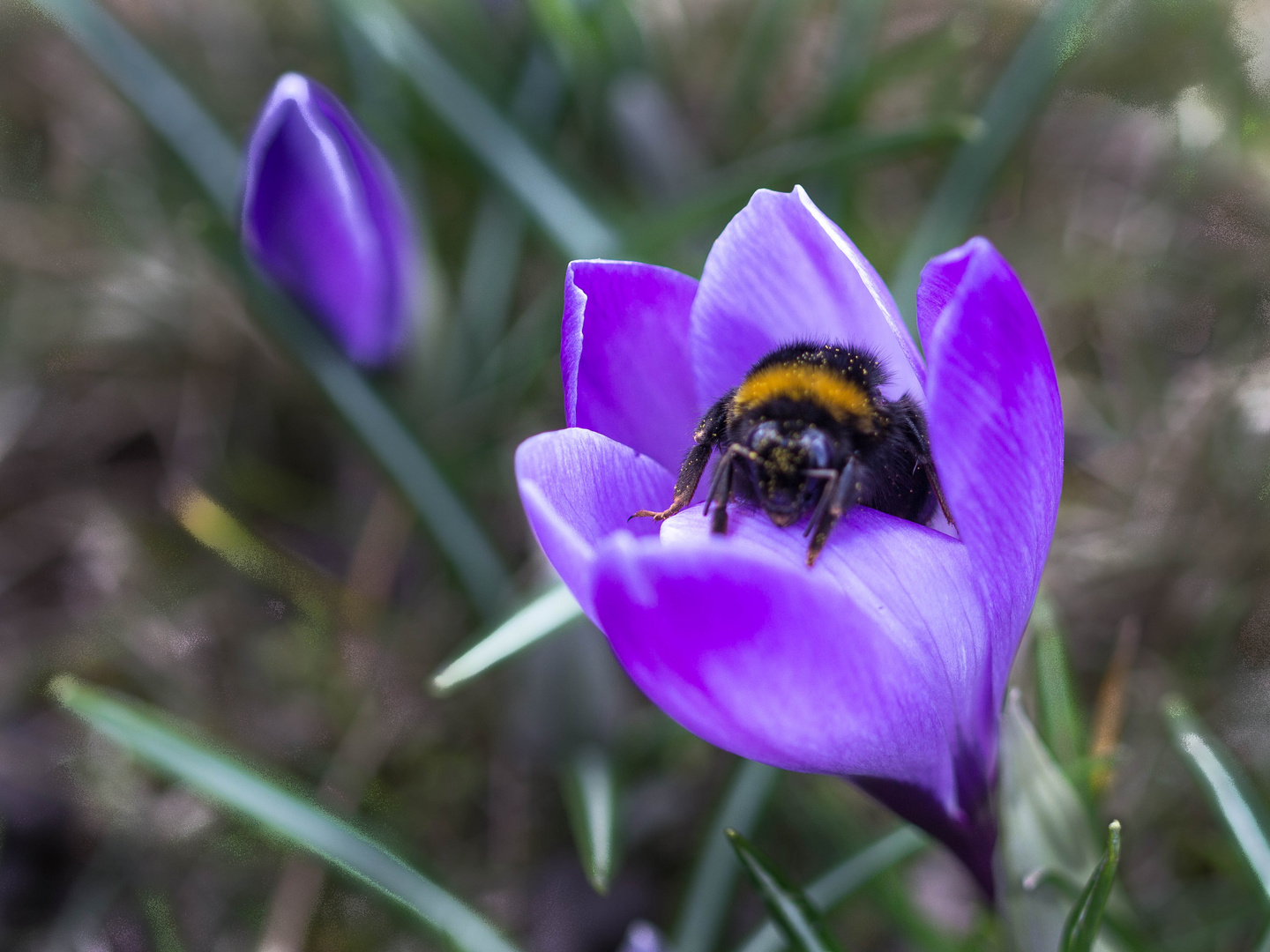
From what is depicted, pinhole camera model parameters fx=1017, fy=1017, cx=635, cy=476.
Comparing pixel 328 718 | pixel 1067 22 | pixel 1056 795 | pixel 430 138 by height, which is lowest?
pixel 328 718

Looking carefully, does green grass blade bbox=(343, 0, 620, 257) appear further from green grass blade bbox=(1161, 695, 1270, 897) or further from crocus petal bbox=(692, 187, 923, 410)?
green grass blade bbox=(1161, 695, 1270, 897)

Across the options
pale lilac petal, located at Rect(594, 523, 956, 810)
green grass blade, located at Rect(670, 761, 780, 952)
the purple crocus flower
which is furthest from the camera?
the purple crocus flower

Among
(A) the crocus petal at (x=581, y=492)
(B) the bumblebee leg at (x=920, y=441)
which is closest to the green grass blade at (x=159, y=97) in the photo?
(A) the crocus petal at (x=581, y=492)

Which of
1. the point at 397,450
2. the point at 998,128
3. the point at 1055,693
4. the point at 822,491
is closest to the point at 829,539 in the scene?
the point at 822,491

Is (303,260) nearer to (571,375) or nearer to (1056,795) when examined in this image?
(571,375)

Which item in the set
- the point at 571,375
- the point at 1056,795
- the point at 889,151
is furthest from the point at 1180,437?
the point at 571,375

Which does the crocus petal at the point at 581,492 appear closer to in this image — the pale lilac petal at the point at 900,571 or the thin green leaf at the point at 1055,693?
the pale lilac petal at the point at 900,571

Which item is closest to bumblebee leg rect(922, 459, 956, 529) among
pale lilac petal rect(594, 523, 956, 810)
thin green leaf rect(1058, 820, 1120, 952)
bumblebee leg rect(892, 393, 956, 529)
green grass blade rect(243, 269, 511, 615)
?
bumblebee leg rect(892, 393, 956, 529)
